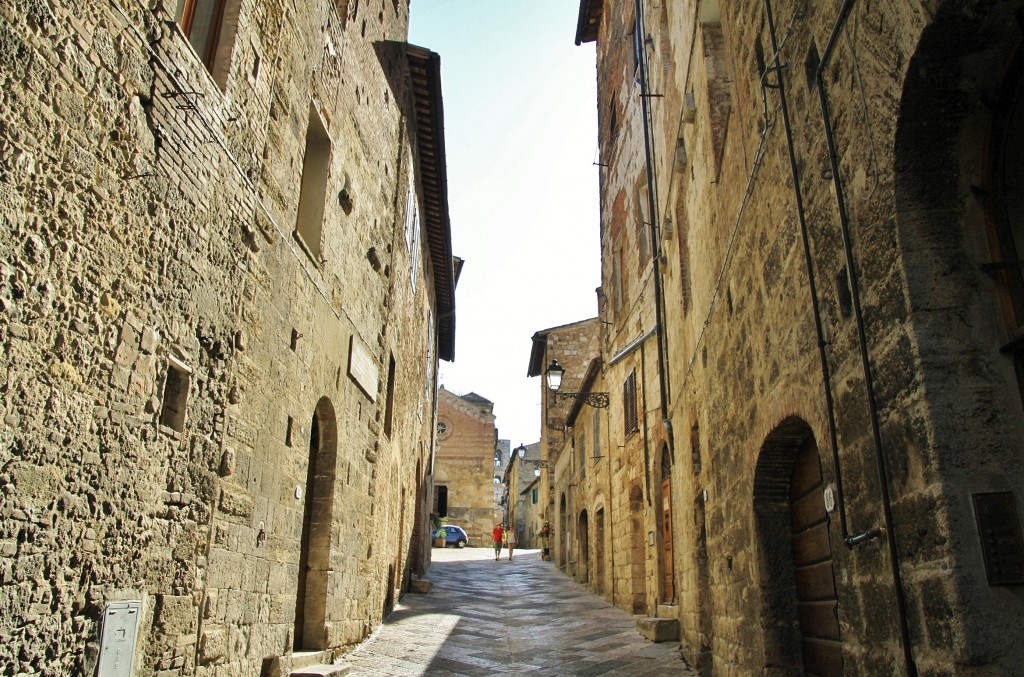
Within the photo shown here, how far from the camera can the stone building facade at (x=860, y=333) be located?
7.36 ft

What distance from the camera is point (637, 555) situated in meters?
10.8

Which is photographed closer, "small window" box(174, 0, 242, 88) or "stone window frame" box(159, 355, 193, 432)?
"stone window frame" box(159, 355, 193, 432)

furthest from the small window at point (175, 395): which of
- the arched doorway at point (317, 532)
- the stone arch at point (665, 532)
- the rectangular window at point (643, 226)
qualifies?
the rectangular window at point (643, 226)

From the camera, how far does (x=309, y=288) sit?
6207 millimetres

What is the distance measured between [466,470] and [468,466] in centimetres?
21

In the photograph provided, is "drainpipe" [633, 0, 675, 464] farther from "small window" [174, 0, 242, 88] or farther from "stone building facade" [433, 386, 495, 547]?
"stone building facade" [433, 386, 495, 547]

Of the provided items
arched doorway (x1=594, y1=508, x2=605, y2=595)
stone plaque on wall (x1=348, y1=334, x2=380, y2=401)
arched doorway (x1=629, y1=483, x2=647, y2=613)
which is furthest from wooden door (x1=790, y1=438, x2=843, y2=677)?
arched doorway (x1=594, y1=508, x2=605, y2=595)

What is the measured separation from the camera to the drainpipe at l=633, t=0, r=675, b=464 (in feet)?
30.7

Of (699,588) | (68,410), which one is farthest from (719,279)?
(68,410)

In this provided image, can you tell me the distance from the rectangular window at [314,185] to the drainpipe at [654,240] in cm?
447

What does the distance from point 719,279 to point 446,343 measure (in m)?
18.6

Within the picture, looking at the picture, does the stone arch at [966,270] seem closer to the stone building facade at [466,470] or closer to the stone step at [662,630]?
the stone step at [662,630]

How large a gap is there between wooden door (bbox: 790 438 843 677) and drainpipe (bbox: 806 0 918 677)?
1.30 m

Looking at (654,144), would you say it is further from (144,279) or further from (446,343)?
(446,343)
